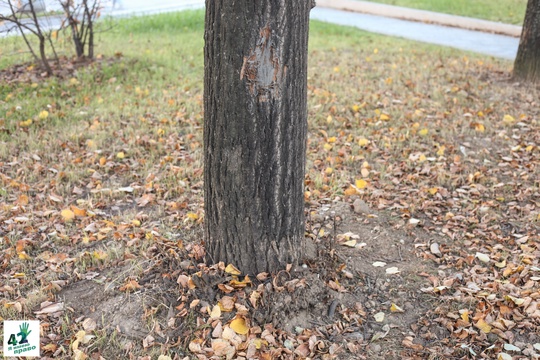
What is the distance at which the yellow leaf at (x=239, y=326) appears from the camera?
2.68m

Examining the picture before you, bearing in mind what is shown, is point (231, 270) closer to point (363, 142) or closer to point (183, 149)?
point (183, 149)

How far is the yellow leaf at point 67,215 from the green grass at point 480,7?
1192 cm

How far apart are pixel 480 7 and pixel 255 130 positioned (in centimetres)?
1361

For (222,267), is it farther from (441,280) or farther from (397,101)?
(397,101)

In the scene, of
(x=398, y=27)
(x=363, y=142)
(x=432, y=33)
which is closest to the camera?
(x=363, y=142)

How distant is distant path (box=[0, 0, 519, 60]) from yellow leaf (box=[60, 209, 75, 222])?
6410 mm

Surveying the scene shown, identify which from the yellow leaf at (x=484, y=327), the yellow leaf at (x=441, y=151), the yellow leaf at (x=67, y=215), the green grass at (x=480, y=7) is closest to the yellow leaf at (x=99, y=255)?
the yellow leaf at (x=67, y=215)

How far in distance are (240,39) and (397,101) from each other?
13.3 feet

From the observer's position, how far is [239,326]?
8.84 feet

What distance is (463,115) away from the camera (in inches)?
229

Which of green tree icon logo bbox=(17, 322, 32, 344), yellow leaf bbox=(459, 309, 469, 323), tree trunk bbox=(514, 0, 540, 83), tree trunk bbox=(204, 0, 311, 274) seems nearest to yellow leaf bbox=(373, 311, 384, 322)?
yellow leaf bbox=(459, 309, 469, 323)

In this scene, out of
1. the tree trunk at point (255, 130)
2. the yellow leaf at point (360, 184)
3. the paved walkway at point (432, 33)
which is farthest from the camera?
the paved walkway at point (432, 33)

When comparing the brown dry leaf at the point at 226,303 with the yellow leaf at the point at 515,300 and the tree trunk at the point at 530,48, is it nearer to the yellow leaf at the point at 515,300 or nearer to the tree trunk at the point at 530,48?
the yellow leaf at the point at 515,300

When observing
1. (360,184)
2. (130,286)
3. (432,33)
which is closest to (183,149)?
(360,184)
